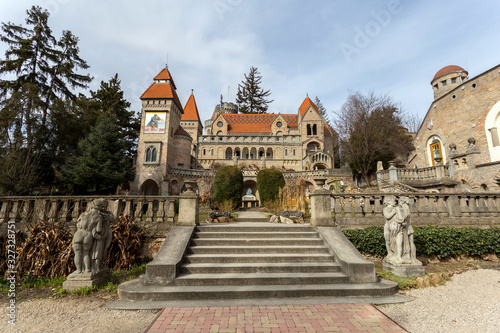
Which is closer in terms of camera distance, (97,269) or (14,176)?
(97,269)

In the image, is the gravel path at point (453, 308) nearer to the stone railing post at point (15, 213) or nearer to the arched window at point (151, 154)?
the stone railing post at point (15, 213)

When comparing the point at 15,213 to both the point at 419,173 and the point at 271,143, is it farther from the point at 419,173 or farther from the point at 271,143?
the point at 271,143

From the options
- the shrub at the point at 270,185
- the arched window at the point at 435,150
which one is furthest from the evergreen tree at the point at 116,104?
the arched window at the point at 435,150

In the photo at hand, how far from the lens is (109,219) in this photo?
4.83 m

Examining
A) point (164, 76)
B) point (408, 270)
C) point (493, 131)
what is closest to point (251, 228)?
point (408, 270)

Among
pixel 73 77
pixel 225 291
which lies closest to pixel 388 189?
pixel 225 291

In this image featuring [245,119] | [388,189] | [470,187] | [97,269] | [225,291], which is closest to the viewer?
[225,291]

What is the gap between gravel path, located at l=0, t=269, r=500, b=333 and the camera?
10.4 ft

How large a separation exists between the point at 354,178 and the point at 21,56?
38.0m

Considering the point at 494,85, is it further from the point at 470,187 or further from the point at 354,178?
the point at 354,178

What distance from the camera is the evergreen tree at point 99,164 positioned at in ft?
68.9

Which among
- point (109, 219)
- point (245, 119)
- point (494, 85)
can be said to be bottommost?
point (109, 219)

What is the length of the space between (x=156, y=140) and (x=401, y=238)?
3071 centimetres

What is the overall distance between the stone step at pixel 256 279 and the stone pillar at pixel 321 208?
2.03 meters
